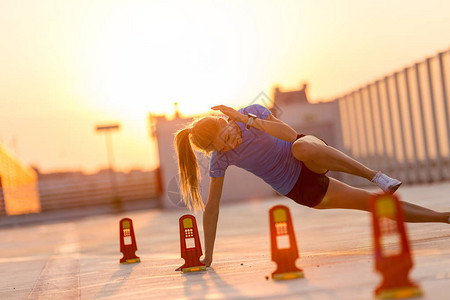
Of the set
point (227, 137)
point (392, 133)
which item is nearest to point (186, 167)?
point (227, 137)

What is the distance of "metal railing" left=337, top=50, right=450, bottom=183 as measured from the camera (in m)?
13.0

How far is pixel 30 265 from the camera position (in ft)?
19.9

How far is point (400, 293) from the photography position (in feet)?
7.65

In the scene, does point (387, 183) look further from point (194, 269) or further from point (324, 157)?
point (194, 269)

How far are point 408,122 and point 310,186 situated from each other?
440 inches

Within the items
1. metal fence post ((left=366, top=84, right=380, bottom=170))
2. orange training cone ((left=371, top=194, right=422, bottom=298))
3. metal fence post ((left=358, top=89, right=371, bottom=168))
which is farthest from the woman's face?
metal fence post ((left=358, top=89, right=371, bottom=168))

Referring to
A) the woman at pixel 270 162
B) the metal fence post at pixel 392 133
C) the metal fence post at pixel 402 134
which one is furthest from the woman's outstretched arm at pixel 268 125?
the metal fence post at pixel 392 133

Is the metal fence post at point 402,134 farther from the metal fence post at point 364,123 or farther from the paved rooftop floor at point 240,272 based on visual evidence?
the paved rooftop floor at point 240,272

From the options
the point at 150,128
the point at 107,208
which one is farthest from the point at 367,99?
the point at 107,208

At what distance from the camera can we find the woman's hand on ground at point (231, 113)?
366 centimetres

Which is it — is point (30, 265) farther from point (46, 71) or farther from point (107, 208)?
point (107, 208)

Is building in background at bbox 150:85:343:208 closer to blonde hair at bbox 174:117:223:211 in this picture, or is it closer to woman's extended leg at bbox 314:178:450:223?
blonde hair at bbox 174:117:223:211

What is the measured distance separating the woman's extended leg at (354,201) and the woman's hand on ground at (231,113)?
80cm

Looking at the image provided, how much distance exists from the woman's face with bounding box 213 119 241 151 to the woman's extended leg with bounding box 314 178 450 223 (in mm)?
703
